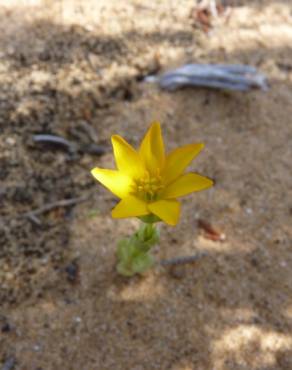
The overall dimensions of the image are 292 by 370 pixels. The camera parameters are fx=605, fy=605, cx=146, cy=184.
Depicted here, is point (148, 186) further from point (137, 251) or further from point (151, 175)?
point (137, 251)

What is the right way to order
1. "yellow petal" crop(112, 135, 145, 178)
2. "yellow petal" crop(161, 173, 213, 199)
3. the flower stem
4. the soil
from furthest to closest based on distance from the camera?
1. the soil
2. the flower stem
3. "yellow petal" crop(112, 135, 145, 178)
4. "yellow petal" crop(161, 173, 213, 199)

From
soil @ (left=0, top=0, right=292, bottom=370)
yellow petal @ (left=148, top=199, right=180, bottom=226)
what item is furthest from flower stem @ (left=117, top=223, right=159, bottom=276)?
yellow petal @ (left=148, top=199, right=180, bottom=226)

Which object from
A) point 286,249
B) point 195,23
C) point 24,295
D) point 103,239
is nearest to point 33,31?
point 195,23

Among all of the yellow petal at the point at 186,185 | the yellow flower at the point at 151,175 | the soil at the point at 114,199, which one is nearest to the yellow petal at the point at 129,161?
the yellow flower at the point at 151,175

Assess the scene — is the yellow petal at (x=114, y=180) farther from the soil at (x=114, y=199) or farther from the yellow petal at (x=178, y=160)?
the soil at (x=114, y=199)

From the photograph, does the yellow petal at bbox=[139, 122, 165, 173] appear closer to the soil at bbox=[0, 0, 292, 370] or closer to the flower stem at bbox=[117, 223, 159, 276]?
the flower stem at bbox=[117, 223, 159, 276]

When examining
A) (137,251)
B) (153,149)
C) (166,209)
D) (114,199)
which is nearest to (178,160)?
(153,149)

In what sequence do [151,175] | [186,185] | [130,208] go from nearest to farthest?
[130,208] < [186,185] < [151,175]

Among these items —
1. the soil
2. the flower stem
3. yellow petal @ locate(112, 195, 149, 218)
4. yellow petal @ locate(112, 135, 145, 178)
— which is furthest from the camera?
the soil
